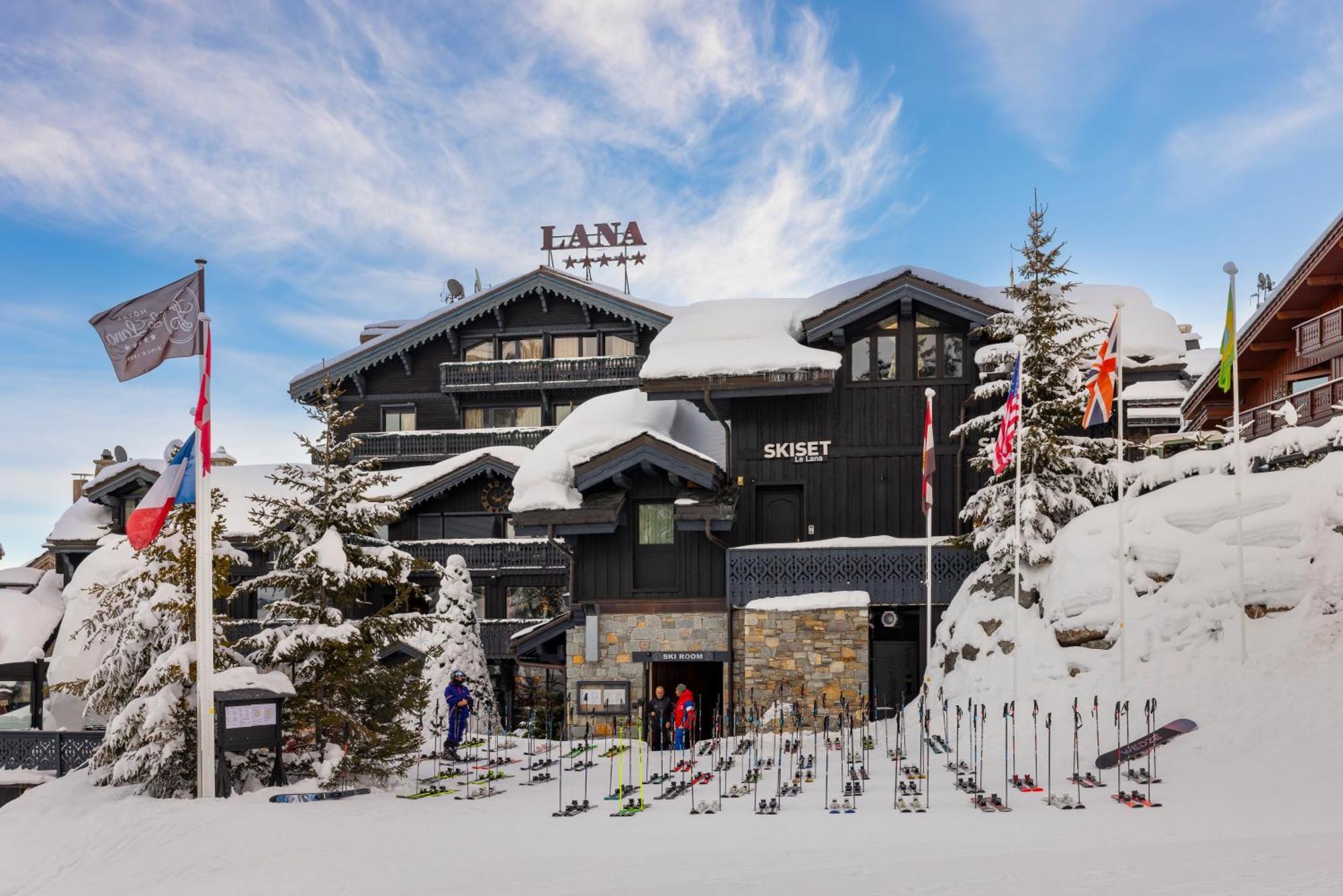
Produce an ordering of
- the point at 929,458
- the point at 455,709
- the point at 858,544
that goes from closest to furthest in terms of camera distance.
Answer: the point at 455,709 < the point at 929,458 < the point at 858,544

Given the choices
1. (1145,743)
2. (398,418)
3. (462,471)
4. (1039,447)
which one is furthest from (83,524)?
(1145,743)

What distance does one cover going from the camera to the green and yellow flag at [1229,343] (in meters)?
19.4

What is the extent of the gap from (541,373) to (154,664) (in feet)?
73.1

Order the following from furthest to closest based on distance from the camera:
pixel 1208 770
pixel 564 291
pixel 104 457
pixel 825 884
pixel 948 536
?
1. pixel 104 457
2. pixel 564 291
3. pixel 948 536
4. pixel 1208 770
5. pixel 825 884

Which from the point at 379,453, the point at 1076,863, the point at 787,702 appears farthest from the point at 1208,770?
the point at 379,453

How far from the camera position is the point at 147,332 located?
17.2m

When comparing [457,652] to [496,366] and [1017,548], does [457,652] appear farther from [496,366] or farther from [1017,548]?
[1017,548]

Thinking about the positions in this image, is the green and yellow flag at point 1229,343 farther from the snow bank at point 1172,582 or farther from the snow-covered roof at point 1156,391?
the snow-covered roof at point 1156,391

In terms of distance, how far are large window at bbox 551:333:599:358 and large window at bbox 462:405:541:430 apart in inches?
77.7

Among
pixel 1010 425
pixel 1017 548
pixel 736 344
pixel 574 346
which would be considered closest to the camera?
pixel 1017 548

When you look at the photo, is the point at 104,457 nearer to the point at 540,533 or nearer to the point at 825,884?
the point at 540,533

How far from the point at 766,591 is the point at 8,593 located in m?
22.0

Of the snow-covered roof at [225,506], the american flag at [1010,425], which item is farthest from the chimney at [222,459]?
the american flag at [1010,425]

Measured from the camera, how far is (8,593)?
1308 inches
